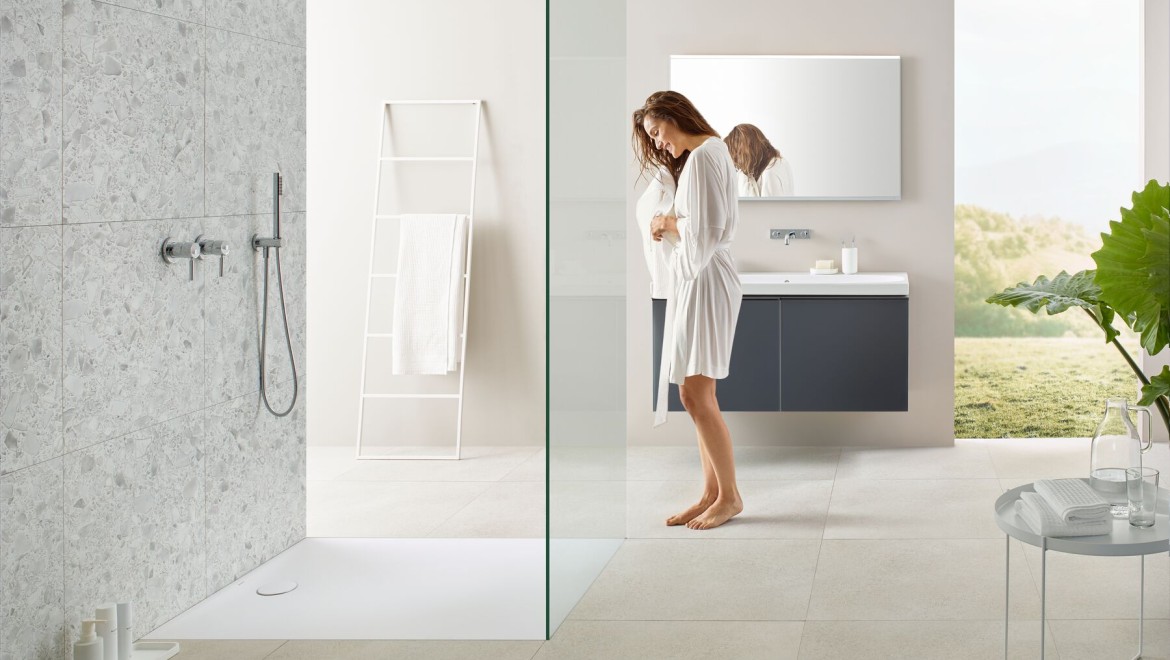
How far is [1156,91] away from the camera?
5.71 m

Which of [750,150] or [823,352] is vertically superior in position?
[750,150]

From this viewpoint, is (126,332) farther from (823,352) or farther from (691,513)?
(823,352)

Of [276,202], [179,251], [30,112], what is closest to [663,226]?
[276,202]

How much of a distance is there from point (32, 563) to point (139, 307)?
745 millimetres

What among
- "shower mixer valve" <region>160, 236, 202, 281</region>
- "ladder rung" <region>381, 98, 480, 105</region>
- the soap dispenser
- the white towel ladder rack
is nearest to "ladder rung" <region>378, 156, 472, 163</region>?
the white towel ladder rack

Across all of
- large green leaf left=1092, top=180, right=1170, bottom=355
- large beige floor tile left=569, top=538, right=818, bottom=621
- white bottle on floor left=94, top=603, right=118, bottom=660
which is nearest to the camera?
large green leaf left=1092, top=180, right=1170, bottom=355

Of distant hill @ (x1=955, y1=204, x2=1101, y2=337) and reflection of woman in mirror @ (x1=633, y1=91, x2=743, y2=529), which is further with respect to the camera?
distant hill @ (x1=955, y1=204, x2=1101, y2=337)

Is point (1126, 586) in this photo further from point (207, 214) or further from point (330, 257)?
point (330, 257)

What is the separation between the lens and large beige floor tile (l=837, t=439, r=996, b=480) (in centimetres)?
514

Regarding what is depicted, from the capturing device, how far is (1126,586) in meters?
3.47

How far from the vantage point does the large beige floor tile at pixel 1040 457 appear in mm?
5137

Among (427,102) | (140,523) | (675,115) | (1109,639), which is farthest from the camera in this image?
(427,102)

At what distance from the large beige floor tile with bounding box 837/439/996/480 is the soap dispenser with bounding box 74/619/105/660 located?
3317 millimetres

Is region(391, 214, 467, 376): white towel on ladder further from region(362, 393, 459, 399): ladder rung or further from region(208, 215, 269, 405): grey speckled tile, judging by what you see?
region(208, 215, 269, 405): grey speckled tile
